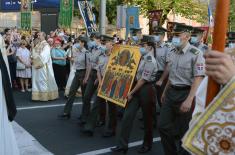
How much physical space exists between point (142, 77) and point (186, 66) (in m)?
1.00

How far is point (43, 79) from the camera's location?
1094cm

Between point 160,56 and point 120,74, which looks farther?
point 160,56

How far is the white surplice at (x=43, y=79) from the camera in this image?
1086 centimetres

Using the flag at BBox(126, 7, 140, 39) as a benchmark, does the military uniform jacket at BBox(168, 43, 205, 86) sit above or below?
below

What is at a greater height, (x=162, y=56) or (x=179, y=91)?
(x=162, y=56)

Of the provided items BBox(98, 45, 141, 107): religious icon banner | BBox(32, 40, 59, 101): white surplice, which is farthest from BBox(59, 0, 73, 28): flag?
BBox(98, 45, 141, 107): religious icon banner

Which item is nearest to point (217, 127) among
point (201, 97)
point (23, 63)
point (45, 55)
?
point (201, 97)

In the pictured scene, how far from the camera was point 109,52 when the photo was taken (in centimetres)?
774

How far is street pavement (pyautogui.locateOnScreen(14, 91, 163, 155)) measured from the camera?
6477 millimetres

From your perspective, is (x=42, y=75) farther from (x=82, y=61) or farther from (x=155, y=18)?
(x=155, y=18)

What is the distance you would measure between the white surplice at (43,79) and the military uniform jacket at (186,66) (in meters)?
5.94

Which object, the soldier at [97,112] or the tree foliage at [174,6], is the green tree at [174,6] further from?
the soldier at [97,112]

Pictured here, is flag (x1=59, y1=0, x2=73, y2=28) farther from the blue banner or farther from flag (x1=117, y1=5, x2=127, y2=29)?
the blue banner

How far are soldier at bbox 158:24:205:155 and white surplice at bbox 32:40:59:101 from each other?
586cm
